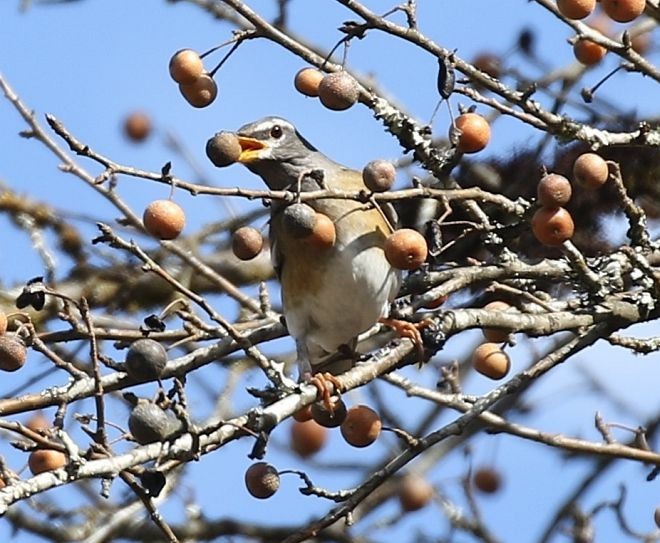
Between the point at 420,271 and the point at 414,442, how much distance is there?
0.97 metres

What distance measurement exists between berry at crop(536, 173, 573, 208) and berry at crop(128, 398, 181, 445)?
1.40 metres

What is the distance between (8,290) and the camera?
6.38 metres

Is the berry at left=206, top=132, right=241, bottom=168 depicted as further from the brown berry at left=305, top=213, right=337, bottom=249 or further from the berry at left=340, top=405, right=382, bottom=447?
the berry at left=340, top=405, right=382, bottom=447

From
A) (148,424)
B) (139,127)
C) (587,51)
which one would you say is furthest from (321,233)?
(139,127)

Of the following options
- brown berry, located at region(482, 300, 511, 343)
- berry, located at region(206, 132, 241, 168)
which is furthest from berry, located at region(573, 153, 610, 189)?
berry, located at region(206, 132, 241, 168)

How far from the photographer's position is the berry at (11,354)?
3432mm

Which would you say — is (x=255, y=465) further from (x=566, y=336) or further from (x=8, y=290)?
(x=8, y=290)

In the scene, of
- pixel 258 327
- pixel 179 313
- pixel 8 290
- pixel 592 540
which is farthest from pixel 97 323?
pixel 592 540

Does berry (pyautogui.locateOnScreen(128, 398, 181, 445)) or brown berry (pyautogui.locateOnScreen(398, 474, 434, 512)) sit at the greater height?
brown berry (pyautogui.locateOnScreen(398, 474, 434, 512))

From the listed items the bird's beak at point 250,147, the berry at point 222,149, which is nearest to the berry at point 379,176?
the berry at point 222,149

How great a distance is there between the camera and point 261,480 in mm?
3492

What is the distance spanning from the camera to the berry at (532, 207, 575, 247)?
3.83 metres

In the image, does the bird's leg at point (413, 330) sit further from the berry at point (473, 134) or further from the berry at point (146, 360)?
the berry at point (146, 360)

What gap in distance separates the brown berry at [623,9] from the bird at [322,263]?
1.17 m
